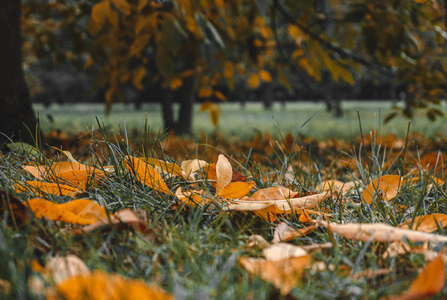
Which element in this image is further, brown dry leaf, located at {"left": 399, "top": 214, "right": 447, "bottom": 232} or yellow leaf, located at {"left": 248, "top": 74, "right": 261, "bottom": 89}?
yellow leaf, located at {"left": 248, "top": 74, "right": 261, "bottom": 89}

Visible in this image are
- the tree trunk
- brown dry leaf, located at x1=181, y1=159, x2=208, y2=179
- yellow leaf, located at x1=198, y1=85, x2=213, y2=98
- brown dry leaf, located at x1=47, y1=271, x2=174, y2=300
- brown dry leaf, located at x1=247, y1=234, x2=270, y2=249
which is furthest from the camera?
the tree trunk

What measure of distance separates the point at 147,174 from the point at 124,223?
33 centimetres

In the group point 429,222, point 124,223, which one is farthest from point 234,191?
point 429,222

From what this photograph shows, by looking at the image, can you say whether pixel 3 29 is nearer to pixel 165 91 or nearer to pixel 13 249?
pixel 13 249

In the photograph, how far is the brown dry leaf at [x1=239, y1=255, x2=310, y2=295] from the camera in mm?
555

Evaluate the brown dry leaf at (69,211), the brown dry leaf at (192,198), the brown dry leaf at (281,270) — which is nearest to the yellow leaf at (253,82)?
the brown dry leaf at (192,198)

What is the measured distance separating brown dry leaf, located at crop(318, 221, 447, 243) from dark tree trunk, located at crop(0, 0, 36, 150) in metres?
1.71

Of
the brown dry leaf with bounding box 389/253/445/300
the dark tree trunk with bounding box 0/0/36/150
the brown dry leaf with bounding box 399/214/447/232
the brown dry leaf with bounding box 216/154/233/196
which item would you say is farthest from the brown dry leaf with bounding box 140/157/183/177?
the dark tree trunk with bounding box 0/0/36/150

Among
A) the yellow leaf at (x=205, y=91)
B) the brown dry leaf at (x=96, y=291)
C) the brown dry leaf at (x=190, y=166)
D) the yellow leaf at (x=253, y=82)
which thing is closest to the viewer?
the brown dry leaf at (x=96, y=291)

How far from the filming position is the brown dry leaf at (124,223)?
29.3 inches

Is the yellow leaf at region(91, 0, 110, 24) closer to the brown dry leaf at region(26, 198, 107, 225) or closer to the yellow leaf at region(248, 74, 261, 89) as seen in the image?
the brown dry leaf at region(26, 198, 107, 225)

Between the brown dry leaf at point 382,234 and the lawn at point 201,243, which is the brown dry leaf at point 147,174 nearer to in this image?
the lawn at point 201,243

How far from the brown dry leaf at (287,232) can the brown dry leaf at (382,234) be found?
0.25 ft

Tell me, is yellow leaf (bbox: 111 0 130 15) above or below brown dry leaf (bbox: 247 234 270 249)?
above
